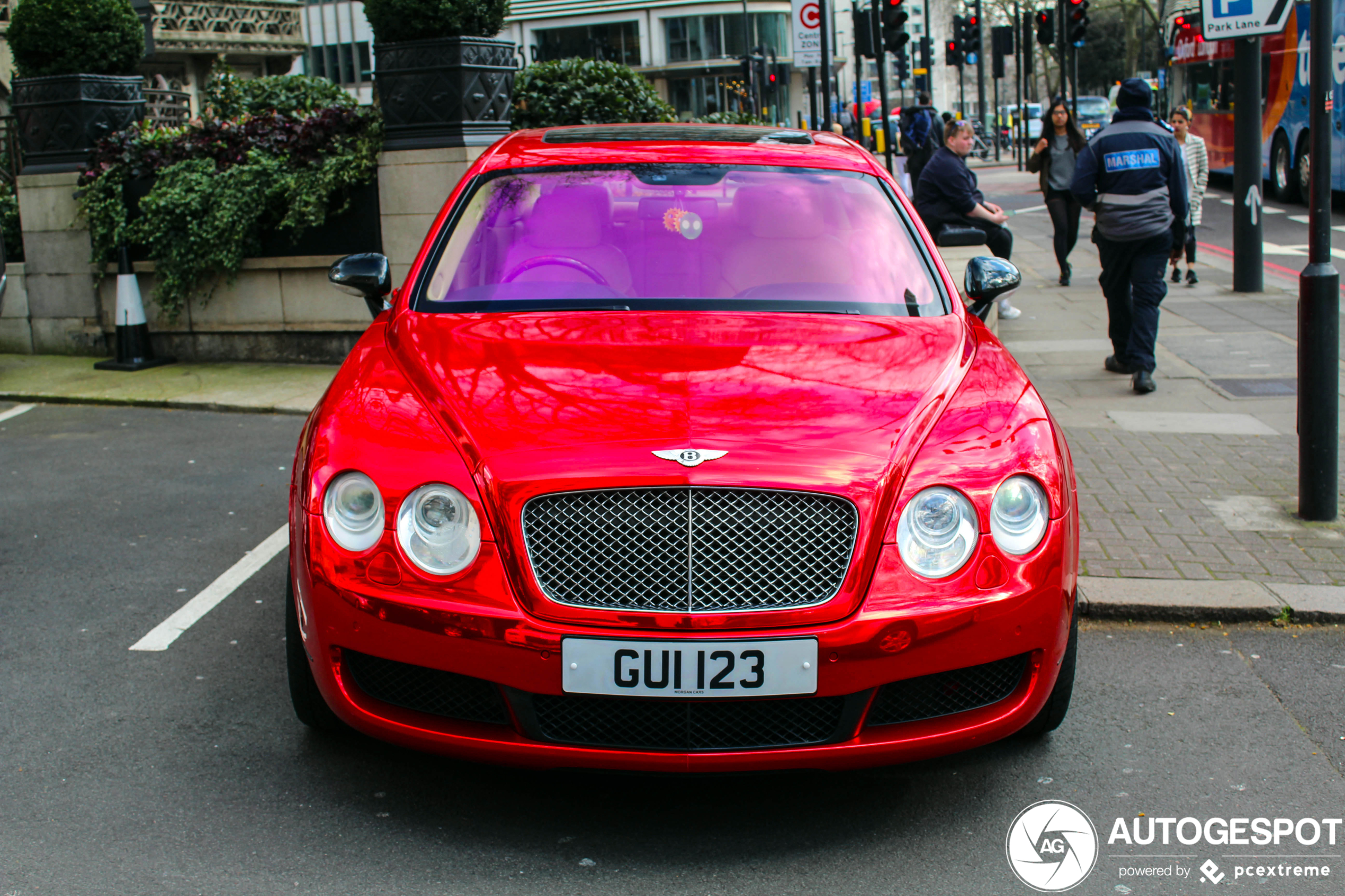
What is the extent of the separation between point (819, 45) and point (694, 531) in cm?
1877

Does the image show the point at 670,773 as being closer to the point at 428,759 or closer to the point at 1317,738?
the point at 428,759

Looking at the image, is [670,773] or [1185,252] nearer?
[670,773]

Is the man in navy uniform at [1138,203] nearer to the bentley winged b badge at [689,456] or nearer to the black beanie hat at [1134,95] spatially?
the black beanie hat at [1134,95]

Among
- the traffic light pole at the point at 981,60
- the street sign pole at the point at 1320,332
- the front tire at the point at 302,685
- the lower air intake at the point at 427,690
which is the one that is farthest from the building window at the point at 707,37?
the lower air intake at the point at 427,690

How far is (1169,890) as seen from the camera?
2.98m

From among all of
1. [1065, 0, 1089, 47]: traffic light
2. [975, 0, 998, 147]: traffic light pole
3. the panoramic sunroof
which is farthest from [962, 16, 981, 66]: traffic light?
the panoramic sunroof

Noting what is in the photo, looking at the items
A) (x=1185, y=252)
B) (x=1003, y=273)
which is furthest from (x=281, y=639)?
(x=1185, y=252)

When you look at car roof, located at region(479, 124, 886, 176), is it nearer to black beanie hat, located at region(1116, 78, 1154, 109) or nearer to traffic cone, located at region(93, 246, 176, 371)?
black beanie hat, located at region(1116, 78, 1154, 109)

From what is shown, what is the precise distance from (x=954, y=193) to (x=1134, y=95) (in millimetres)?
2115

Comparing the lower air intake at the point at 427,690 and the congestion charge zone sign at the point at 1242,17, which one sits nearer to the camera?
the lower air intake at the point at 427,690

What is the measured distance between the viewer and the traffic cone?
10547mm

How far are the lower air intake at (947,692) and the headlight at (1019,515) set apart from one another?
271 mm

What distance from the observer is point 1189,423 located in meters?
7.66

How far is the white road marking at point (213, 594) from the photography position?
4617 millimetres
